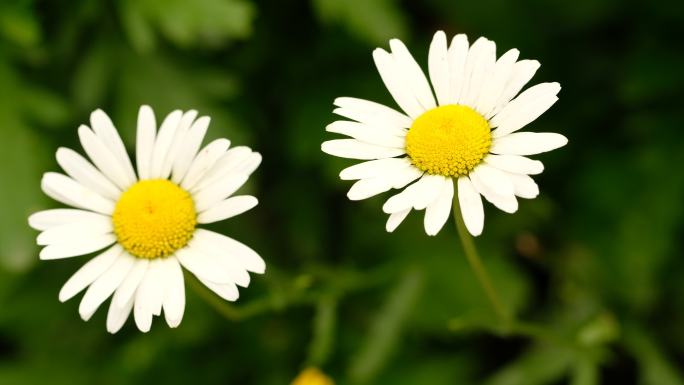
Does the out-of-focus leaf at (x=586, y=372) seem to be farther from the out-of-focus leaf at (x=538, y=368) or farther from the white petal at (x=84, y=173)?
the white petal at (x=84, y=173)

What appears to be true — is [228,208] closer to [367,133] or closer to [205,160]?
[205,160]

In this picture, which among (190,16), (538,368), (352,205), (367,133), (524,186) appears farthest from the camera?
(352,205)

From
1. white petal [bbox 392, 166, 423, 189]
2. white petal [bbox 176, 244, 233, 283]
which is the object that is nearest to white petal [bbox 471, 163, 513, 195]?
white petal [bbox 392, 166, 423, 189]

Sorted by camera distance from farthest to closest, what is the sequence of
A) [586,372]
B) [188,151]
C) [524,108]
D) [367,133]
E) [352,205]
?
[352,205] < [586,372] < [188,151] < [367,133] < [524,108]

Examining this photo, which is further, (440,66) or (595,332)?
(595,332)

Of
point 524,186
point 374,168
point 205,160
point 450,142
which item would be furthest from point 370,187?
point 205,160

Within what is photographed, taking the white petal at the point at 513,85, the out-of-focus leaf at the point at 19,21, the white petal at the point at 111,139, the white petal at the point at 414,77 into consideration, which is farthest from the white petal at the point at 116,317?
the out-of-focus leaf at the point at 19,21

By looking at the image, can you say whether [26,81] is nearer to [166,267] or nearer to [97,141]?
[97,141]
